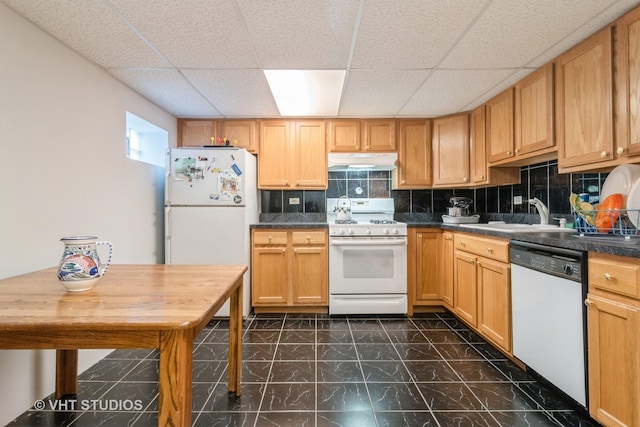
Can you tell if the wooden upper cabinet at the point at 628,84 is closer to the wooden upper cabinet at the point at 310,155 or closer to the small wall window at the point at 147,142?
the wooden upper cabinet at the point at 310,155

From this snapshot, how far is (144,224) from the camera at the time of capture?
2621 millimetres

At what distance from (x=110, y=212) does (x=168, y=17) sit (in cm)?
142

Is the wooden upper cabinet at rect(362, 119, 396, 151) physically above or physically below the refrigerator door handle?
above

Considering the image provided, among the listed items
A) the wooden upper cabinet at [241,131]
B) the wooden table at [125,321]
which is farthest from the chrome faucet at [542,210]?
the wooden upper cabinet at [241,131]

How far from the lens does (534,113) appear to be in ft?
7.15

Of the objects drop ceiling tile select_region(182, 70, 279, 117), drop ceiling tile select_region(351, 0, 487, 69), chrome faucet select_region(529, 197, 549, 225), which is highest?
drop ceiling tile select_region(182, 70, 279, 117)

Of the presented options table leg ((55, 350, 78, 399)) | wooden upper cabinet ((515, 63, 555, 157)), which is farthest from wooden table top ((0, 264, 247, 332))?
wooden upper cabinet ((515, 63, 555, 157))

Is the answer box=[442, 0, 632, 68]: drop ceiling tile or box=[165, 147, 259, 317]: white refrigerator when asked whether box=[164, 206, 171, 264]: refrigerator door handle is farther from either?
box=[442, 0, 632, 68]: drop ceiling tile

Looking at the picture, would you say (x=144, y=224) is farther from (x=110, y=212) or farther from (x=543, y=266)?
(x=543, y=266)

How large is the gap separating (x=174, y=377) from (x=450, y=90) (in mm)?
2748

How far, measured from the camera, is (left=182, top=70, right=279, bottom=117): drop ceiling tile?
221cm

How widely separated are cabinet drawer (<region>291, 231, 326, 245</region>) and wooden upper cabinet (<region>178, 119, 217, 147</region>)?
1429 mm

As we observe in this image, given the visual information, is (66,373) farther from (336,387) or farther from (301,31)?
(301,31)

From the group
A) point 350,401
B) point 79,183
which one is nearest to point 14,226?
point 79,183
